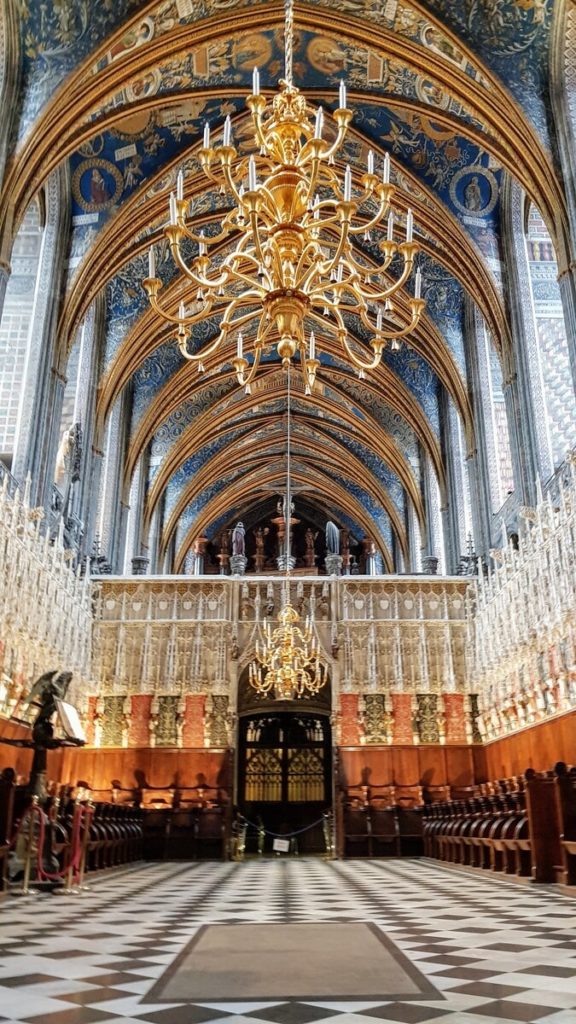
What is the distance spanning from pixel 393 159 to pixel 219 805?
15.1m

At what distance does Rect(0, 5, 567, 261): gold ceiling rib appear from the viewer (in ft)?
49.8

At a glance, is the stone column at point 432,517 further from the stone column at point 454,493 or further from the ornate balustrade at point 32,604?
the ornate balustrade at point 32,604

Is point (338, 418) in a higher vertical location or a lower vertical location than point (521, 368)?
higher

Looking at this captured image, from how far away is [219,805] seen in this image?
18.2 m

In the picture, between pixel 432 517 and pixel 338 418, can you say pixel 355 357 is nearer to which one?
pixel 432 517

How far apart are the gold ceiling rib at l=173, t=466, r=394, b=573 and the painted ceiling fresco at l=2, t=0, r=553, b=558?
6.98 meters

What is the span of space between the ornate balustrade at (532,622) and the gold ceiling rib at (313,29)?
5.31 meters

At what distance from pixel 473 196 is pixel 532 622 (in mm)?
10060

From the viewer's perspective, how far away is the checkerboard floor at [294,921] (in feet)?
10.6

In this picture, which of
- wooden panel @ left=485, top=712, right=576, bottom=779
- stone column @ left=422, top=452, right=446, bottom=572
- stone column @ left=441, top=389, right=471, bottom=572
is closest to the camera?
wooden panel @ left=485, top=712, right=576, bottom=779

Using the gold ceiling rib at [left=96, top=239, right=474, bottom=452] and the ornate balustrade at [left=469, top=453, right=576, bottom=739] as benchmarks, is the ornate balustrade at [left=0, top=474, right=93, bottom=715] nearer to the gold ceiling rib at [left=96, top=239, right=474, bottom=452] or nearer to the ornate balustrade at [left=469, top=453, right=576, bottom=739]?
the gold ceiling rib at [left=96, top=239, right=474, bottom=452]

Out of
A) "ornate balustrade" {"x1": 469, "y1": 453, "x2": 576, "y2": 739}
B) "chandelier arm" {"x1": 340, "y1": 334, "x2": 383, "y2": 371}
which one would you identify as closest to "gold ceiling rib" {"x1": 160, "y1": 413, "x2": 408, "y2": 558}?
"ornate balustrade" {"x1": 469, "y1": 453, "x2": 576, "y2": 739}

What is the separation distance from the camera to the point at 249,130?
1909cm

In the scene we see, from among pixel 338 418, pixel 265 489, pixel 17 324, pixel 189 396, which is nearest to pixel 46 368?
pixel 17 324
